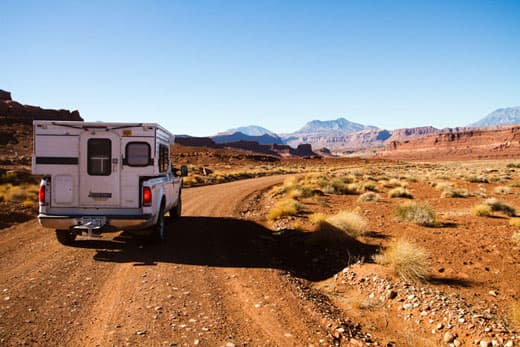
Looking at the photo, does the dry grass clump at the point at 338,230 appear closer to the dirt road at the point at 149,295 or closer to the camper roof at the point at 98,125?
the dirt road at the point at 149,295

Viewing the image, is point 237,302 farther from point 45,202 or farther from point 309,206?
point 309,206

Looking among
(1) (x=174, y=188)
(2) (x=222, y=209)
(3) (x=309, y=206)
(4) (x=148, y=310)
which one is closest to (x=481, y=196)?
(3) (x=309, y=206)

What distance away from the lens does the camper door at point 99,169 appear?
7.86 m

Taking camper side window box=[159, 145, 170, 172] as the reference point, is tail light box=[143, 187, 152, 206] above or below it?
below

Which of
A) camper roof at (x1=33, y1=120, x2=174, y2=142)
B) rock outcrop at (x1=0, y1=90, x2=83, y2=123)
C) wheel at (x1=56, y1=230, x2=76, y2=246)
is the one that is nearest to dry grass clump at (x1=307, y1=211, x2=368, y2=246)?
camper roof at (x1=33, y1=120, x2=174, y2=142)

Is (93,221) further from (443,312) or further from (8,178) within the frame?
(8,178)

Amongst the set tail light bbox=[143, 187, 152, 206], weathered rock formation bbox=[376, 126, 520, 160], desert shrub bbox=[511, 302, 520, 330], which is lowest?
desert shrub bbox=[511, 302, 520, 330]

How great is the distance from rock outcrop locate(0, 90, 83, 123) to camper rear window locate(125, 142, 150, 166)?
301 ft

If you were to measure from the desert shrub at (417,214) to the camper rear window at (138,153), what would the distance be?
8124 mm

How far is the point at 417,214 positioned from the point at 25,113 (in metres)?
111

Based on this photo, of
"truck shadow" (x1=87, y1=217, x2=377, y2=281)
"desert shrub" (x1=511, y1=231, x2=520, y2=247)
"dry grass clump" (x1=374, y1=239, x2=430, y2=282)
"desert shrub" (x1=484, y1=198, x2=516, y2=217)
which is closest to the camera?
"dry grass clump" (x1=374, y1=239, x2=430, y2=282)

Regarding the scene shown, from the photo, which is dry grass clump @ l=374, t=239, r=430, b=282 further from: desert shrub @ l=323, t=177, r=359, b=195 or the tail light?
desert shrub @ l=323, t=177, r=359, b=195

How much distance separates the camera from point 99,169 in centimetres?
791

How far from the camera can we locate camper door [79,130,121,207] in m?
7.86
